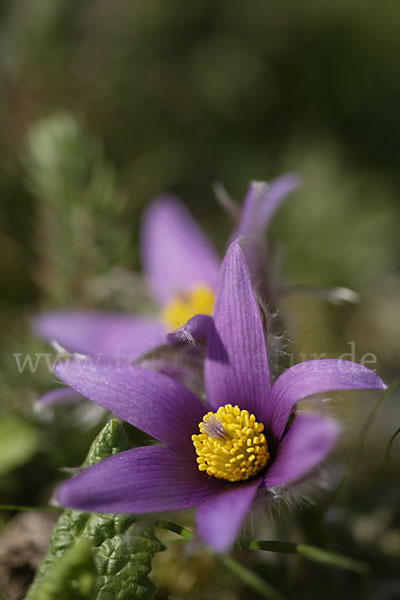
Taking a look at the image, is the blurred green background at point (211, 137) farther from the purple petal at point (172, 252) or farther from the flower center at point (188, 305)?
the flower center at point (188, 305)

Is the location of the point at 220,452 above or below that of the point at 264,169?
below

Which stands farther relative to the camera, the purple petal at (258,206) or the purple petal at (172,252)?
the purple petal at (172,252)

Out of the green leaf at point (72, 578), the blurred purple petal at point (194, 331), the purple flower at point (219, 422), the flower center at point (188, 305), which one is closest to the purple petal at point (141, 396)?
the purple flower at point (219, 422)

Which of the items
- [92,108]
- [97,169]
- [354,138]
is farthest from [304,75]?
[97,169]

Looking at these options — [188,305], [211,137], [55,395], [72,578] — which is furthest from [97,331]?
[211,137]

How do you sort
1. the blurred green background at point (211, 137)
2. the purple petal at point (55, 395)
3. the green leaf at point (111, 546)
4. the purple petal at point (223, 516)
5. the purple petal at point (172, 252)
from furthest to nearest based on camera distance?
the blurred green background at point (211, 137) < the purple petal at point (172, 252) < the purple petal at point (55, 395) < the green leaf at point (111, 546) < the purple petal at point (223, 516)

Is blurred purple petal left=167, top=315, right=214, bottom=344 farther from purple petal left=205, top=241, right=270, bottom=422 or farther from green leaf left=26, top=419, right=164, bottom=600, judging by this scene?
green leaf left=26, top=419, right=164, bottom=600

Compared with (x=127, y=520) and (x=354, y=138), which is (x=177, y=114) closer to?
(x=354, y=138)

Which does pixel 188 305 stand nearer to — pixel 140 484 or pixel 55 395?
pixel 55 395
